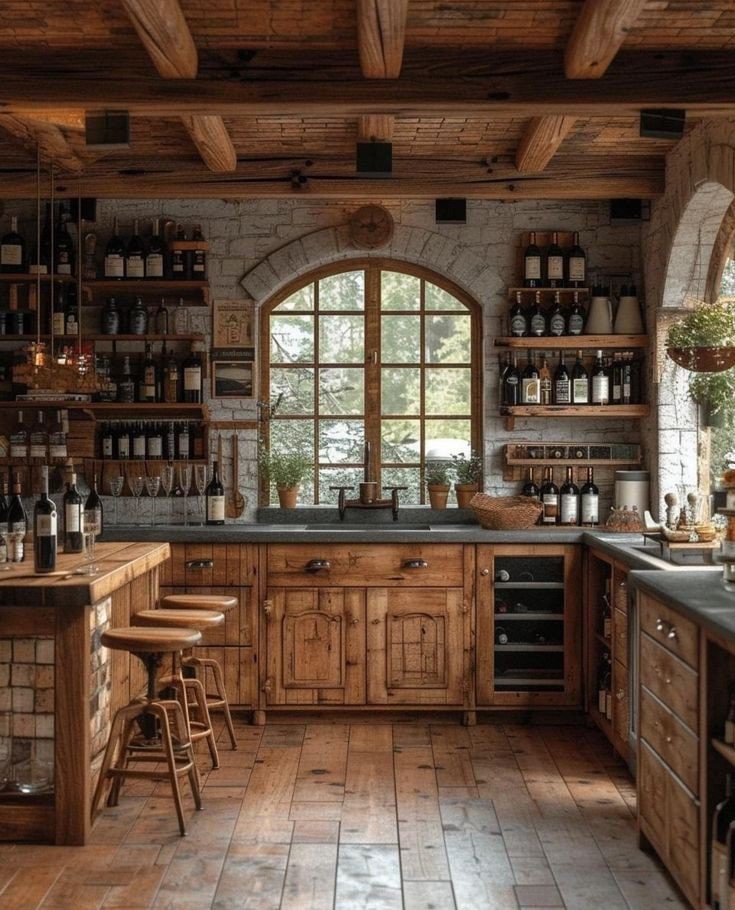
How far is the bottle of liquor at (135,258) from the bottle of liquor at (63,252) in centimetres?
34

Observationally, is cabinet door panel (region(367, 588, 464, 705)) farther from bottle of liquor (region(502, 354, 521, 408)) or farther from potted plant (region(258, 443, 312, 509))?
bottle of liquor (region(502, 354, 521, 408))

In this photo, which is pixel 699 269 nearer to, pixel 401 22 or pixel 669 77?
pixel 669 77

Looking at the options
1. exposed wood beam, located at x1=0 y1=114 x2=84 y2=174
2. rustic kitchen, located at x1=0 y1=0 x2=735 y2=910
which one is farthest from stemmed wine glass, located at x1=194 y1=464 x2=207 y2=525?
exposed wood beam, located at x1=0 y1=114 x2=84 y2=174

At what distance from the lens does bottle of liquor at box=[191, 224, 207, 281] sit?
666cm

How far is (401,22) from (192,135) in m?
1.81

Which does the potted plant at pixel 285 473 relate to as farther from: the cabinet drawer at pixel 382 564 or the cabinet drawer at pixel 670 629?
the cabinet drawer at pixel 670 629

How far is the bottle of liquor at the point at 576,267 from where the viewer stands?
21.7 ft

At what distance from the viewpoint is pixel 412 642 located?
6.07 metres

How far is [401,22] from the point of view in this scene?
3.92 m

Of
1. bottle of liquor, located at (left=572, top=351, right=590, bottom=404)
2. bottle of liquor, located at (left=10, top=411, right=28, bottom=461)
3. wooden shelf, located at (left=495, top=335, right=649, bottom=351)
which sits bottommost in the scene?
bottle of liquor, located at (left=10, top=411, right=28, bottom=461)

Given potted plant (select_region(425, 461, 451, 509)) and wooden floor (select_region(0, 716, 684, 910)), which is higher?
potted plant (select_region(425, 461, 451, 509))

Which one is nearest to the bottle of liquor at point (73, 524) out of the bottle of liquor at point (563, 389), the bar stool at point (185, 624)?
the bar stool at point (185, 624)

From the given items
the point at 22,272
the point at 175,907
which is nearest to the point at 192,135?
the point at 22,272

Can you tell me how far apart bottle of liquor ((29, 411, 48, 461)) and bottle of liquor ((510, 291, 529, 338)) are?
292 centimetres
